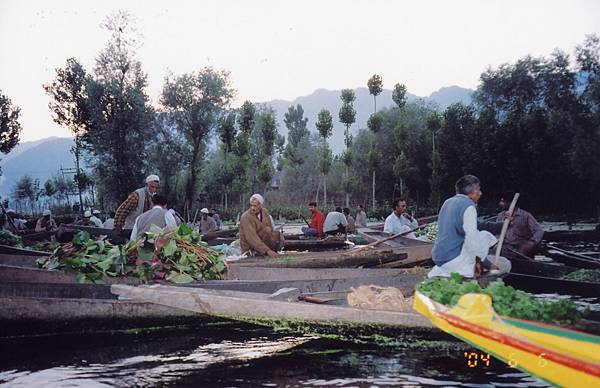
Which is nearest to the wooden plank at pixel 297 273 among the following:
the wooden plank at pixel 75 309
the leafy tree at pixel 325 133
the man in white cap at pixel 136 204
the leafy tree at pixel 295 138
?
the wooden plank at pixel 75 309

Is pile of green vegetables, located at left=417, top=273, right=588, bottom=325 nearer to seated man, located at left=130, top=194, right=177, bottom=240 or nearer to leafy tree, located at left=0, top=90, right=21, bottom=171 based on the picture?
seated man, located at left=130, top=194, right=177, bottom=240

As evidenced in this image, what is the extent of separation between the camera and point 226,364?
5.58 metres

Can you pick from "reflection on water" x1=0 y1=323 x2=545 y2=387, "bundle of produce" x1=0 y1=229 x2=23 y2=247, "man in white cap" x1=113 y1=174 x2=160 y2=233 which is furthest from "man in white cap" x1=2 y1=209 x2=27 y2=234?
"reflection on water" x1=0 y1=323 x2=545 y2=387

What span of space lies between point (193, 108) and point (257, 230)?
103ft

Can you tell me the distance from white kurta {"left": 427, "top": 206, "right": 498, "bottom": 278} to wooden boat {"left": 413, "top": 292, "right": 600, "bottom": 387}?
62.7 inches

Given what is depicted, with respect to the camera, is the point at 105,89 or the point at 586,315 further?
the point at 105,89

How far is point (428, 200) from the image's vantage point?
43.1m

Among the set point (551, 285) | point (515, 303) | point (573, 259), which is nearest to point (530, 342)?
point (515, 303)

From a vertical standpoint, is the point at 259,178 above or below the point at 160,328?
above

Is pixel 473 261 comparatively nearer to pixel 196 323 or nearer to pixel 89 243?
pixel 196 323

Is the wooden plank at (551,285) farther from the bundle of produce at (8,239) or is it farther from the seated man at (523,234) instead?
the bundle of produce at (8,239)

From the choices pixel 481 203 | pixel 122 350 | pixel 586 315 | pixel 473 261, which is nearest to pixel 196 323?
pixel 122 350

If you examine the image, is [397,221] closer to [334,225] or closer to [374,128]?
[334,225]

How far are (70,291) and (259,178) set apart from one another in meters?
35.0
